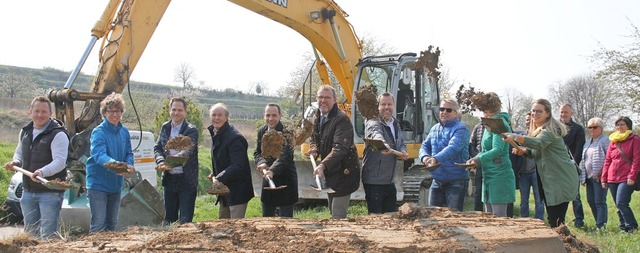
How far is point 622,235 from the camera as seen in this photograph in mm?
6879

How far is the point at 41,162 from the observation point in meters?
5.46

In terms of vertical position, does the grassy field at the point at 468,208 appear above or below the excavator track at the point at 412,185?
below

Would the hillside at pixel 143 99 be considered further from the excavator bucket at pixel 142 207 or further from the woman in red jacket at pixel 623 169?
the woman in red jacket at pixel 623 169

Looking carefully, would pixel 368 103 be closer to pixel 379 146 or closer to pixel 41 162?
pixel 379 146

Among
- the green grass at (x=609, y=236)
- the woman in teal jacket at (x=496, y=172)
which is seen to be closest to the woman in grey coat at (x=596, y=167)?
the green grass at (x=609, y=236)

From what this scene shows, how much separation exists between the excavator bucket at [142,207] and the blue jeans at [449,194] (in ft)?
9.54

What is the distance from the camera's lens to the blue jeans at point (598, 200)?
795 cm

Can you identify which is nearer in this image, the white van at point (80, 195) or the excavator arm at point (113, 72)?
the excavator arm at point (113, 72)

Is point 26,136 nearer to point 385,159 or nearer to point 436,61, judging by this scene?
point 385,159

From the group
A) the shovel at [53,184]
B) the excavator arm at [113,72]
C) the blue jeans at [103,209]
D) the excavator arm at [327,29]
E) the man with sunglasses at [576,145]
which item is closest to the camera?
the shovel at [53,184]

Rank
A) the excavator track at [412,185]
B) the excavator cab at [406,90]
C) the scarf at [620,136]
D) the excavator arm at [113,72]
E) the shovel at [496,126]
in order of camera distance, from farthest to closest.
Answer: the excavator cab at [406,90], the excavator track at [412,185], the scarf at [620,136], the excavator arm at [113,72], the shovel at [496,126]

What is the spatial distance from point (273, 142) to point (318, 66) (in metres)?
5.50

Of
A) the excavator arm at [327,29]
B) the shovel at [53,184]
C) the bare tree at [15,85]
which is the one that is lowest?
the shovel at [53,184]

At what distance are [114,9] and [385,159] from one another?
13.1 feet
